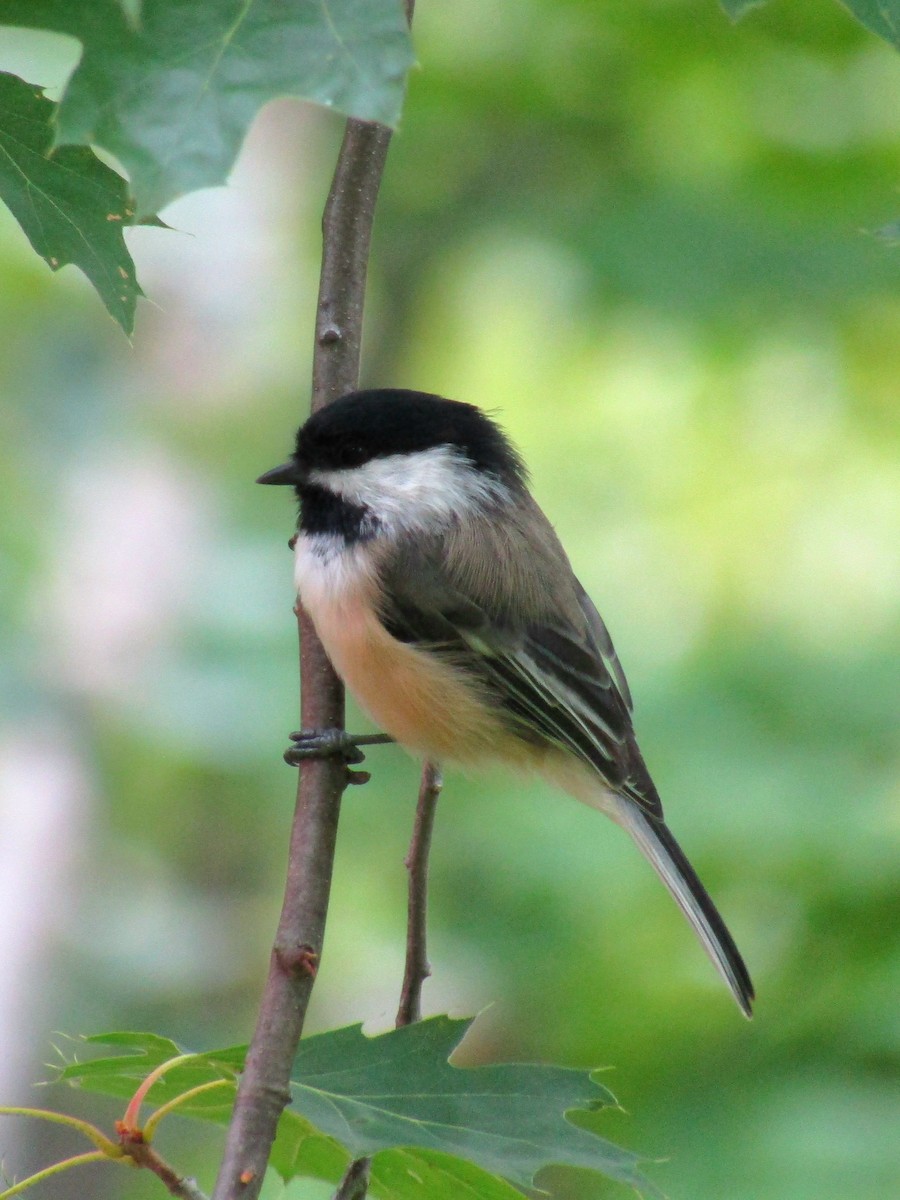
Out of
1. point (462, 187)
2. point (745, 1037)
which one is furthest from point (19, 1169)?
point (462, 187)

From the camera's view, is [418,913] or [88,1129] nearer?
[88,1129]

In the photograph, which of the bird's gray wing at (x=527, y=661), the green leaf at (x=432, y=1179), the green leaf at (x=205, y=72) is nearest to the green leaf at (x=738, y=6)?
the green leaf at (x=205, y=72)

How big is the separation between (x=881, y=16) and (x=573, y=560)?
271 centimetres

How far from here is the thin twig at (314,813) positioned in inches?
46.9

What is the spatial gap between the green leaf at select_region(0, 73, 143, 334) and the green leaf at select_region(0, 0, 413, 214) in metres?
0.22

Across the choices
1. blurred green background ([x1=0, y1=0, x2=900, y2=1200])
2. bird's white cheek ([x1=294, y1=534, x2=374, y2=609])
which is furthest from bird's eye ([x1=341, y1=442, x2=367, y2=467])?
blurred green background ([x1=0, y1=0, x2=900, y2=1200])

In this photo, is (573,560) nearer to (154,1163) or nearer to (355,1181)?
(355,1181)

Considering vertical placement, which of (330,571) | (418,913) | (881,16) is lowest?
(418,913)

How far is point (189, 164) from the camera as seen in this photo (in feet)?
3.61

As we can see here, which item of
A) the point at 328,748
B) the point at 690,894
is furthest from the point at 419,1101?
the point at 690,894

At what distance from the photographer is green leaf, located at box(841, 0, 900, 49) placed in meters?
1.29

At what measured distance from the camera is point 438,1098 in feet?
4.30

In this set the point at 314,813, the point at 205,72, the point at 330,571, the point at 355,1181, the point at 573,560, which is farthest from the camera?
the point at 573,560

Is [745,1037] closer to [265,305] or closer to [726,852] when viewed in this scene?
[726,852]
